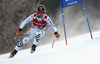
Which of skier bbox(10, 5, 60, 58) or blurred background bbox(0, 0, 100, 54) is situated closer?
skier bbox(10, 5, 60, 58)

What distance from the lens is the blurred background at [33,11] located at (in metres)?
6.71

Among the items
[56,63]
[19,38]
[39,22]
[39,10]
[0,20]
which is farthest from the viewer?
[19,38]

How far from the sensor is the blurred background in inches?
264

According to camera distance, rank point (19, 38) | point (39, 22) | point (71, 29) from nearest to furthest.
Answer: point (39, 22)
point (19, 38)
point (71, 29)

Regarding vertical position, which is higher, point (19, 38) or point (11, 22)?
point (11, 22)

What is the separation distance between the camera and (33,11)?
23.4 feet

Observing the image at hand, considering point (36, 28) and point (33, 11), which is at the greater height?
point (33, 11)

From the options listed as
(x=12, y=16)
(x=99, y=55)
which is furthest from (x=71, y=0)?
(x=12, y=16)

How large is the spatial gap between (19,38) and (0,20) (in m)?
1.09

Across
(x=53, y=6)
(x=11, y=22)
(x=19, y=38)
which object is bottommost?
(x=19, y=38)

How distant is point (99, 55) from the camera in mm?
3176

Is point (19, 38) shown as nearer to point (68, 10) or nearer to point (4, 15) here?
point (4, 15)

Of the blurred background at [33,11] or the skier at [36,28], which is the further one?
the blurred background at [33,11]

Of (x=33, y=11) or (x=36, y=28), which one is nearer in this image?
(x=36, y=28)
